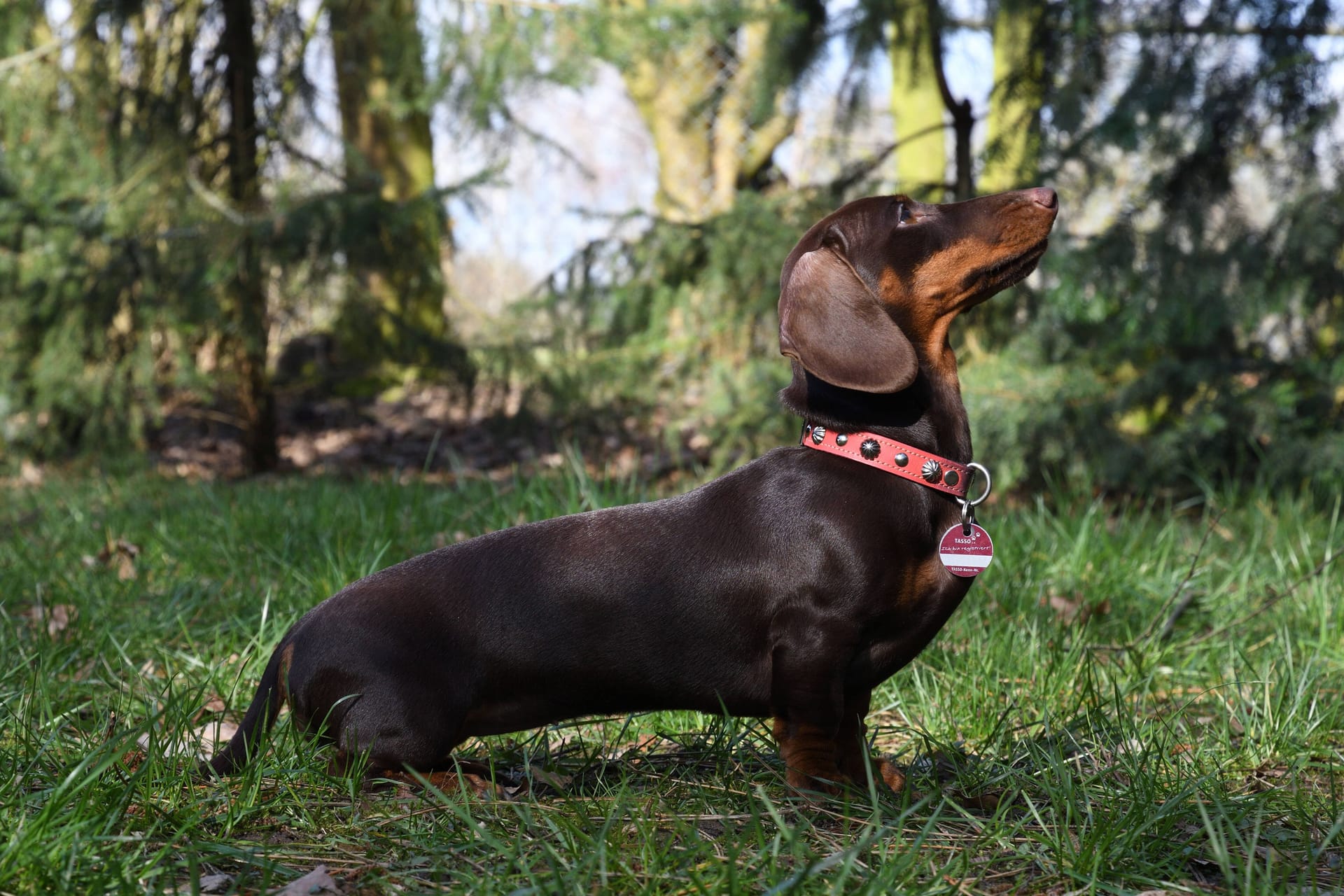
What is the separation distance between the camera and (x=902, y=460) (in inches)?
86.4

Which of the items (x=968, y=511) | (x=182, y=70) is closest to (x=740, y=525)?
(x=968, y=511)

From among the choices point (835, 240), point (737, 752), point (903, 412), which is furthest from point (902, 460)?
point (737, 752)

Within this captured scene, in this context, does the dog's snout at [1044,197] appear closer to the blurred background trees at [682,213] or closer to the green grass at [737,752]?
the green grass at [737,752]

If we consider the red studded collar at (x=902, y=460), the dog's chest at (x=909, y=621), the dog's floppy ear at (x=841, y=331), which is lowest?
the dog's chest at (x=909, y=621)

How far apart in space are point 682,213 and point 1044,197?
509 centimetres

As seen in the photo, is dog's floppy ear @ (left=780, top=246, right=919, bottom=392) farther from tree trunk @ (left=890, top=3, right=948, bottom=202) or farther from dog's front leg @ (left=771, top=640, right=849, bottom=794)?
tree trunk @ (left=890, top=3, right=948, bottom=202)

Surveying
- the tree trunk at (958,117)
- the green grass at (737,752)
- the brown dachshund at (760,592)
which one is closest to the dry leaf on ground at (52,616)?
the green grass at (737,752)

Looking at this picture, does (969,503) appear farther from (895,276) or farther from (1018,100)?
(1018,100)

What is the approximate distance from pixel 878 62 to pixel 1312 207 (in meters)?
2.19

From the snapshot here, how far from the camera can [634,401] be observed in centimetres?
686

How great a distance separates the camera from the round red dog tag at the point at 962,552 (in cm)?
216

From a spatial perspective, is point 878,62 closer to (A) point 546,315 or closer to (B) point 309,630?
(A) point 546,315

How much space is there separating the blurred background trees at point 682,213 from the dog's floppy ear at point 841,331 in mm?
3283

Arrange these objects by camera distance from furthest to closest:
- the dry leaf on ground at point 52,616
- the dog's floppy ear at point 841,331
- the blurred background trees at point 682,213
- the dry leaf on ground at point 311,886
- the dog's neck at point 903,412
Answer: the blurred background trees at point 682,213, the dry leaf on ground at point 52,616, the dog's neck at point 903,412, the dog's floppy ear at point 841,331, the dry leaf on ground at point 311,886
